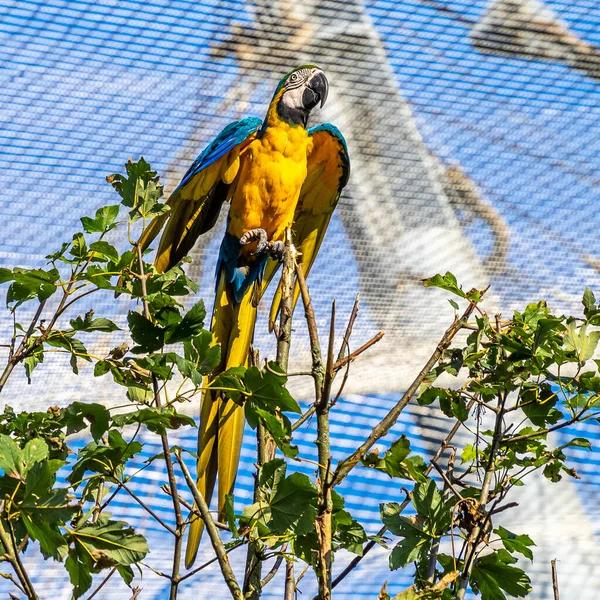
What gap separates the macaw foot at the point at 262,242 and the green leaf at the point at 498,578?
0.84m

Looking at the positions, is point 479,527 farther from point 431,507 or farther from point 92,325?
point 92,325

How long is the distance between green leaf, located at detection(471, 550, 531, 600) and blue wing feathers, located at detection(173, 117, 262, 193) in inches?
35.7

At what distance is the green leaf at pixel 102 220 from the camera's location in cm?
79

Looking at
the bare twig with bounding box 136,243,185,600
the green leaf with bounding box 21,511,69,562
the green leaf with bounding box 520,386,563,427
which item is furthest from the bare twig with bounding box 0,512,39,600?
the green leaf with bounding box 520,386,563,427

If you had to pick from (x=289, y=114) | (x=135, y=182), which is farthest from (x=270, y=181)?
(x=135, y=182)

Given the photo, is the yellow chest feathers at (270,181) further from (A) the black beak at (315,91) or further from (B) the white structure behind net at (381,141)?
(B) the white structure behind net at (381,141)

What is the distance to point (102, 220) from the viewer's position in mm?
792

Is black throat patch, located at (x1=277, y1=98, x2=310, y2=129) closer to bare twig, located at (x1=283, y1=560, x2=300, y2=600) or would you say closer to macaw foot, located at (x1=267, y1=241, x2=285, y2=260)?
macaw foot, located at (x1=267, y1=241, x2=285, y2=260)

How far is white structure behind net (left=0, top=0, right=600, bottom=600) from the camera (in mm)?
1770

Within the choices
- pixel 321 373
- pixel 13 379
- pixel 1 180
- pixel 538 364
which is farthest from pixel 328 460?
pixel 1 180

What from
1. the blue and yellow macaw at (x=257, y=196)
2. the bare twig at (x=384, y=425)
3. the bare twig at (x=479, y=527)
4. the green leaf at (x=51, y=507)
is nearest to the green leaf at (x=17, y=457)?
the green leaf at (x=51, y=507)

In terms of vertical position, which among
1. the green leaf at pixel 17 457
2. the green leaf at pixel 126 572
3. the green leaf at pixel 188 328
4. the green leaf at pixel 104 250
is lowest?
the green leaf at pixel 126 572

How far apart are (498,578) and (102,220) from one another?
0.50 metres

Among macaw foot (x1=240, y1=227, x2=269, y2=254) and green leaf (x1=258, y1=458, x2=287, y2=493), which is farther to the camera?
macaw foot (x1=240, y1=227, x2=269, y2=254)
